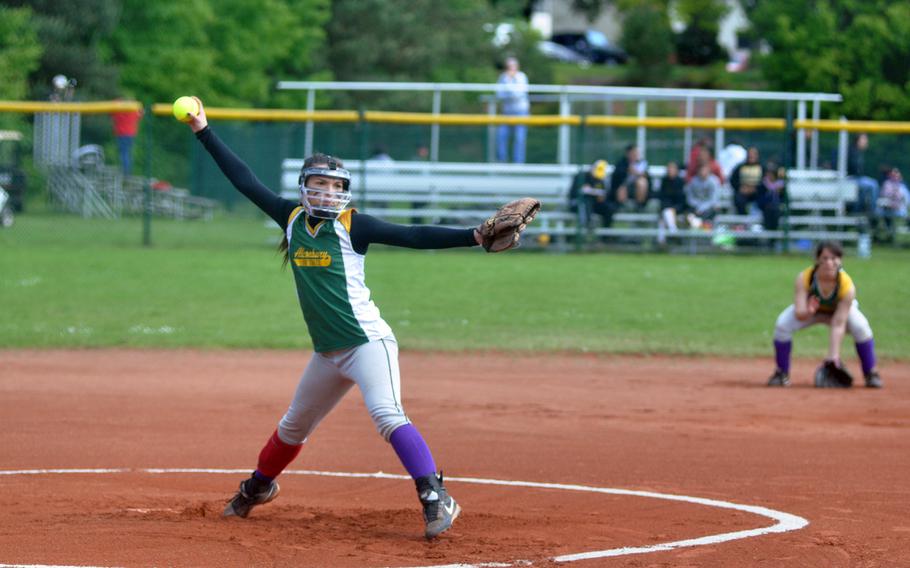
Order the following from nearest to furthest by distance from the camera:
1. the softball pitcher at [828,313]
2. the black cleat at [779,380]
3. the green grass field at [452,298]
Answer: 1. the softball pitcher at [828,313]
2. the black cleat at [779,380]
3. the green grass field at [452,298]

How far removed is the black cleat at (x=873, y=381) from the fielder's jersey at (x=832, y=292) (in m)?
0.74

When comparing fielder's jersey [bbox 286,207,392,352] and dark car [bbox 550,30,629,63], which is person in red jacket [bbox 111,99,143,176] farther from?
dark car [bbox 550,30,629,63]

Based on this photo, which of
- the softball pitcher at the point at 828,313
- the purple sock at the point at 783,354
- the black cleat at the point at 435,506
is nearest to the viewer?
the black cleat at the point at 435,506

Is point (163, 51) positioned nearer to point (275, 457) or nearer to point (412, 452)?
point (275, 457)

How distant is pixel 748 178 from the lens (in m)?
22.3

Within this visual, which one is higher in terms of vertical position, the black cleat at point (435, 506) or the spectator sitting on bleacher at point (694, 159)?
the spectator sitting on bleacher at point (694, 159)

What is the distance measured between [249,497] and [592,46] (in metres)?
63.4

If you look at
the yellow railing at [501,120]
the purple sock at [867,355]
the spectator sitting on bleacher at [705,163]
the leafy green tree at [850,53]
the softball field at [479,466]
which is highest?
the leafy green tree at [850,53]

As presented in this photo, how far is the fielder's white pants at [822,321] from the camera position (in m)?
12.4

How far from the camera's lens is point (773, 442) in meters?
9.79

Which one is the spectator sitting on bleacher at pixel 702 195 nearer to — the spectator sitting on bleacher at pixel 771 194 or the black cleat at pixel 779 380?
the spectator sitting on bleacher at pixel 771 194

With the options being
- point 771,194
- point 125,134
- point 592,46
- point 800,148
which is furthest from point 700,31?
point 771,194

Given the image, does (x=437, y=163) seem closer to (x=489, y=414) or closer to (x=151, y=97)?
(x=489, y=414)

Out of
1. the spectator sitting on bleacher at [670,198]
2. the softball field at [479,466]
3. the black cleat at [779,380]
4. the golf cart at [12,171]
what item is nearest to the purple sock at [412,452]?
the softball field at [479,466]
